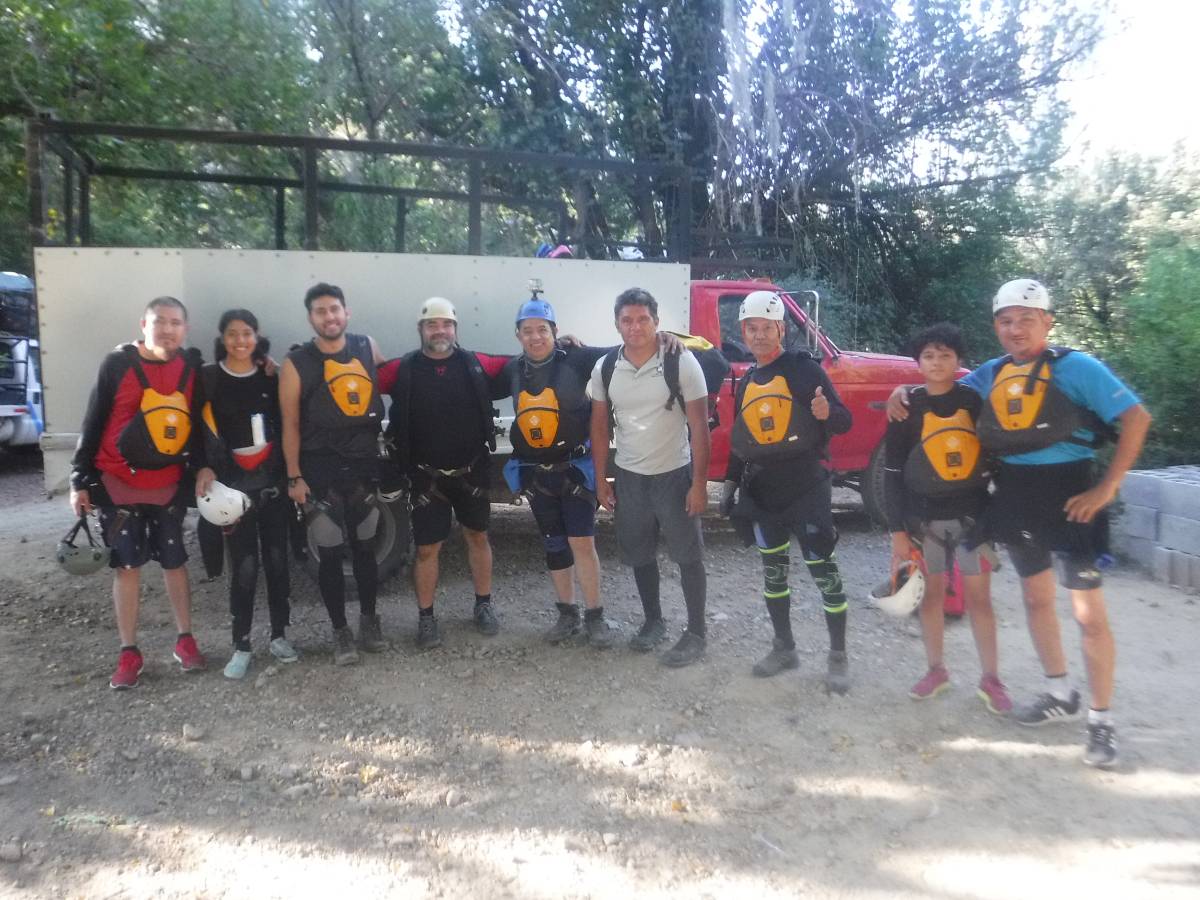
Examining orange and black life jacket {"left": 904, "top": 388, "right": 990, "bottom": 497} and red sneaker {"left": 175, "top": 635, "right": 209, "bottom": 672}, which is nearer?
orange and black life jacket {"left": 904, "top": 388, "right": 990, "bottom": 497}

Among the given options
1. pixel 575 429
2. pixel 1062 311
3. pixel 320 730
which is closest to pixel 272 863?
pixel 320 730

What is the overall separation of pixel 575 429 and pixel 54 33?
21.4ft

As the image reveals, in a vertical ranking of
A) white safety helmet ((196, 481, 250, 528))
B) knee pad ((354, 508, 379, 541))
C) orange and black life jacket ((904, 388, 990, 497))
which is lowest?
knee pad ((354, 508, 379, 541))

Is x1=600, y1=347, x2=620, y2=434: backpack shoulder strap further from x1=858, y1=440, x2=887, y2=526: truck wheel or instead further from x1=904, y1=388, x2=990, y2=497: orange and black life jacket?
x1=858, y1=440, x2=887, y2=526: truck wheel

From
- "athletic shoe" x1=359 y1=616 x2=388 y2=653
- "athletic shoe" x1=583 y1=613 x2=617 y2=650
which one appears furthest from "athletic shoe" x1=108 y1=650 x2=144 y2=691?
"athletic shoe" x1=583 y1=613 x2=617 y2=650

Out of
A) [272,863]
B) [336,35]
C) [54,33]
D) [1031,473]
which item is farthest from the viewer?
[336,35]

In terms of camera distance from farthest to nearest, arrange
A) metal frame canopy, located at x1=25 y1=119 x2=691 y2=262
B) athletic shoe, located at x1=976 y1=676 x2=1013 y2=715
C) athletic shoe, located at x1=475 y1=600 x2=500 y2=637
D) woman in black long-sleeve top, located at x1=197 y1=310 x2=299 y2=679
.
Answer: metal frame canopy, located at x1=25 y1=119 x2=691 y2=262 → athletic shoe, located at x1=475 y1=600 x2=500 y2=637 → woman in black long-sleeve top, located at x1=197 y1=310 x2=299 y2=679 → athletic shoe, located at x1=976 y1=676 x2=1013 y2=715

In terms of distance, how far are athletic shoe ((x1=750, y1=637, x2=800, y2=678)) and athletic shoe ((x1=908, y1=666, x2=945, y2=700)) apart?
1.82ft

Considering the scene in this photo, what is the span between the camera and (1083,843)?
2.70 m

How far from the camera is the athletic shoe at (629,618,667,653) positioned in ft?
14.4

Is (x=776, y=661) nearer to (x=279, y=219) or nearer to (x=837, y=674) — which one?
(x=837, y=674)

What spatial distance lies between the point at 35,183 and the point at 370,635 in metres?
3.12

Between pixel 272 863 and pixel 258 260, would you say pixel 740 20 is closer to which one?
pixel 258 260

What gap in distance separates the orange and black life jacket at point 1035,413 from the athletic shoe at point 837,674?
118 cm
